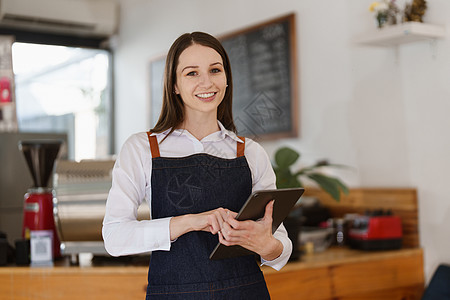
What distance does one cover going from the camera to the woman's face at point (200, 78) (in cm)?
135

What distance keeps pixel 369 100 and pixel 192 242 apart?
173cm

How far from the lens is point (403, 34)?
7.70 ft

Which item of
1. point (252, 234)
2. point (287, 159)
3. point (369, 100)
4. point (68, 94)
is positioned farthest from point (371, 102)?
point (68, 94)

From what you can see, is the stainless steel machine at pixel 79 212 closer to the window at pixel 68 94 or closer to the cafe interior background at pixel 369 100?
the cafe interior background at pixel 369 100

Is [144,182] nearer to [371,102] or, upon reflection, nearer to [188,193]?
[188,193]

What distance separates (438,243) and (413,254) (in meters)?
0.12

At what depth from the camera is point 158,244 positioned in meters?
1.26

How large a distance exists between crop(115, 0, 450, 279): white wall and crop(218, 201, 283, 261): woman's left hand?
4.72 feet

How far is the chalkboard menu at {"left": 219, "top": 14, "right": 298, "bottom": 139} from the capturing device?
3.27 m

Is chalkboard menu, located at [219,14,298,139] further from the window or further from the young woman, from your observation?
the window

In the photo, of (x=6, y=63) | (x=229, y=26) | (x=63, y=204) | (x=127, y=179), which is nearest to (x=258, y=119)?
(x=229, y=26)

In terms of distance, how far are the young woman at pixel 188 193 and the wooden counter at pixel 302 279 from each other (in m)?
0.70

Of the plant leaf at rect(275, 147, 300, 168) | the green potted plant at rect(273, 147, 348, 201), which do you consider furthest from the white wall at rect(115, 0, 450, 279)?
the plant leaf at rect(275, 147, 300, 168)

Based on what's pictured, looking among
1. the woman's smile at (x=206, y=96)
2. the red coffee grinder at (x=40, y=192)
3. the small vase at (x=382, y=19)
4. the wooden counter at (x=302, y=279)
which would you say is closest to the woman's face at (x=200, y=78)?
the woman's smile at (x=206, y=96)
